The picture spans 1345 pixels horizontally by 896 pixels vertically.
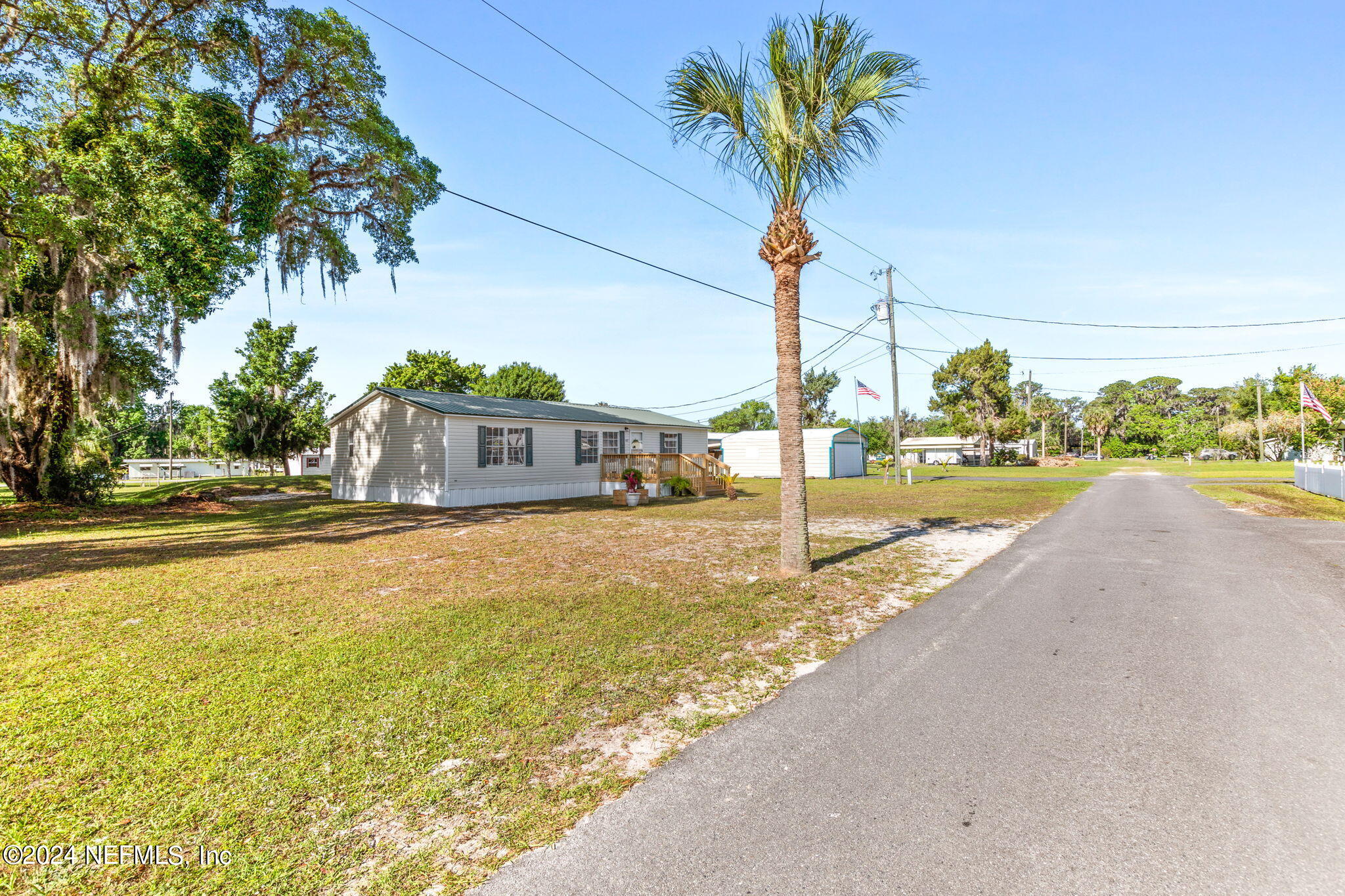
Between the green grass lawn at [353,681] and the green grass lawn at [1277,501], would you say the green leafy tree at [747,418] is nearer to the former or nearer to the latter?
the green grass lawn at [1277,501]

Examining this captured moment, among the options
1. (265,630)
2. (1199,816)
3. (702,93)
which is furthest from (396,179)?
(1199,816)

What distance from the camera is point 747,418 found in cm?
7250

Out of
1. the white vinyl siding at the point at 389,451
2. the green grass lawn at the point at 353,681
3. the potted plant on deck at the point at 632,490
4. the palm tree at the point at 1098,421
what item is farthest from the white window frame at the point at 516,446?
the palm tree at the point at 1098,421

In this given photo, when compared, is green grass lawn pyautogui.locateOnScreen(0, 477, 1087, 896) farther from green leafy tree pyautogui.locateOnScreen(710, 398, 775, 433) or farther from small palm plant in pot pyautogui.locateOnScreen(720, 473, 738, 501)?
green leafy tree pyautogui.locateOnScreen(710, 398, 775, 433)

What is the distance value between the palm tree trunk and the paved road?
253cm

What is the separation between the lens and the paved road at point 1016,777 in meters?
2.50

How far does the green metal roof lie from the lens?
20156 millimetres

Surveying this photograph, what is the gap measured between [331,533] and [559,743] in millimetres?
11799

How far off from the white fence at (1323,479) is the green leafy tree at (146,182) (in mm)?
30462

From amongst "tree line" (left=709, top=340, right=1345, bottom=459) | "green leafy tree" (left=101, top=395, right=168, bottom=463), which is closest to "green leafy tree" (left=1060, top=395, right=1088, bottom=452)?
"tree line" (left=709, top=340, right=1345, bottom=459)

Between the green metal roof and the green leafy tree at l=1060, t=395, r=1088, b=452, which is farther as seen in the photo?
the green leafy tree at l=1060, t=395, r=1088, b=452

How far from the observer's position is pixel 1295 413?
4541cm

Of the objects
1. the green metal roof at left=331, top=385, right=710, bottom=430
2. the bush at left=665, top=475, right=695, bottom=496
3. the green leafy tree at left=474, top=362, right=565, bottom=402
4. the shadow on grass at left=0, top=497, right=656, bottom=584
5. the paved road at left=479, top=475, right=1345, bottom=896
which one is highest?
the green leafy tree at left=474, top=362, right=565, bottom=402

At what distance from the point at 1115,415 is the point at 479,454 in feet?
331
